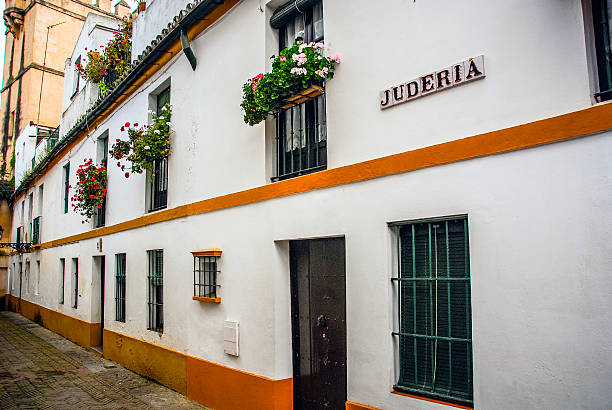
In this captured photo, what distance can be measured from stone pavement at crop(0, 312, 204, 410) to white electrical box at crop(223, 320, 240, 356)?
1.37 m

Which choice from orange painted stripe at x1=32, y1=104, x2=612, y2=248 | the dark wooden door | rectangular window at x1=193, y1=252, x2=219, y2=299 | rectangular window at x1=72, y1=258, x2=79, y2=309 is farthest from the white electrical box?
rectangular window at x1=72, y1=258, x2=79, y2=309

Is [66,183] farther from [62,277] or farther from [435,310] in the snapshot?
[435,310]

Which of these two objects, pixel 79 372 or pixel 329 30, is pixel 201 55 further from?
pixel 79 372

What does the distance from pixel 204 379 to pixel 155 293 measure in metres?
2.68

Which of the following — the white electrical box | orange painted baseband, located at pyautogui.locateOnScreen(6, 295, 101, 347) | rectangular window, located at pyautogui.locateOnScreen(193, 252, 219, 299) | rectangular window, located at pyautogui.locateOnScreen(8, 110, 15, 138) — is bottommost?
orange painted baseband, located at pyautogui.locateOnScreen(6, 295, 101, 347)

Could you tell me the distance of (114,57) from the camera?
505 inches

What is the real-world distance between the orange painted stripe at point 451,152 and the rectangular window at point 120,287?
5.00 meters

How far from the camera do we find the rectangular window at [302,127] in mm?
6348

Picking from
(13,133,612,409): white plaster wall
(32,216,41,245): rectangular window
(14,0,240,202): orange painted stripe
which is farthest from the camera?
(32,216,41,245): rectangular window

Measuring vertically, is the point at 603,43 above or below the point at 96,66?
below

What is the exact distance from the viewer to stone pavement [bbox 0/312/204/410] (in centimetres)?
845

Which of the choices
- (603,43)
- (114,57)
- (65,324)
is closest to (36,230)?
(65,324)

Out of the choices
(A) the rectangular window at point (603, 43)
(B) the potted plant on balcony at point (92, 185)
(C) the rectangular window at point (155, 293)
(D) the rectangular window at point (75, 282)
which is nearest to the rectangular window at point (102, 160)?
(B) the potted plant on balcony at point (92, 185)

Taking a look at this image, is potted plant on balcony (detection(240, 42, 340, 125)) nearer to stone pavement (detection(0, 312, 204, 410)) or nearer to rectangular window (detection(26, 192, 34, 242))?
stone pavement (detection(0, 312, 204, 410))
